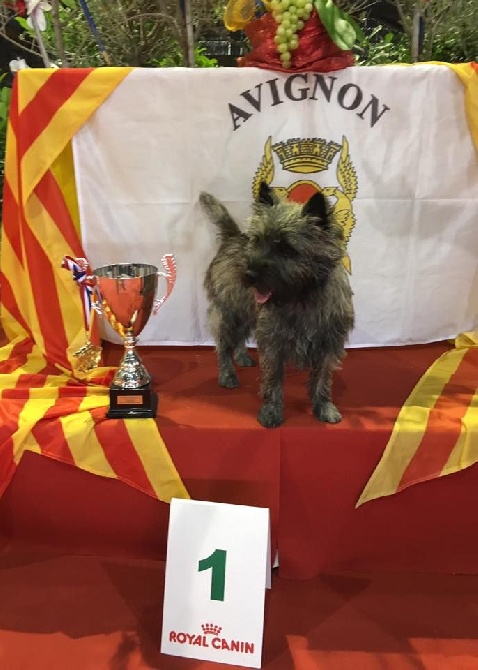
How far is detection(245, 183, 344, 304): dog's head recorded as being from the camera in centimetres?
142

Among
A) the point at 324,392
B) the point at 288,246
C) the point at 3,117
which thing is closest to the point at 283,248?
the point at 288,246

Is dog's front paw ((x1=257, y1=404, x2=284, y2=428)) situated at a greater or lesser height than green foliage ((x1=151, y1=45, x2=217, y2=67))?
lesser

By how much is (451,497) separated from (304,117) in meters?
1.28

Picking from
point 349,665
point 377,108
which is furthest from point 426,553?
point 377,108

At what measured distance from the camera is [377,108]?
1.90 m

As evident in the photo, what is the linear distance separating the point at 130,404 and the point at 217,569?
0.53m

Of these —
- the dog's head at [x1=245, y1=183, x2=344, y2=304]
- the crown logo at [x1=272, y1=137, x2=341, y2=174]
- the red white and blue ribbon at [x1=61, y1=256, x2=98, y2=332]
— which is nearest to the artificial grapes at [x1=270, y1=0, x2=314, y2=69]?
the crown logo at [x1=272, y1=137, x2=341, y2=174]

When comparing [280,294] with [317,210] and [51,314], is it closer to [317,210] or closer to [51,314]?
[317,210]

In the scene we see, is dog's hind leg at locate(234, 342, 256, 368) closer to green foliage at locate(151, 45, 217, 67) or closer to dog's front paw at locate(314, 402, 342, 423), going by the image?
dog's front paw at locate(314, 402, 342, 423)

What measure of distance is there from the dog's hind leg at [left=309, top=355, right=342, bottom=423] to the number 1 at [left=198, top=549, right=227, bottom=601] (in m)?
0.48

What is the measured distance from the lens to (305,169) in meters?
1.97

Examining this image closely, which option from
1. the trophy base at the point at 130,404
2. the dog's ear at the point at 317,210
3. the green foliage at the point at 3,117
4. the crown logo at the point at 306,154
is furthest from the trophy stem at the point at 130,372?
the green foliage at the point at 3,117

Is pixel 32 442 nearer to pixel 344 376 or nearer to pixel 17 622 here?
pixel 17 622

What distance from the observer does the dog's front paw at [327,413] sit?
165 cm
